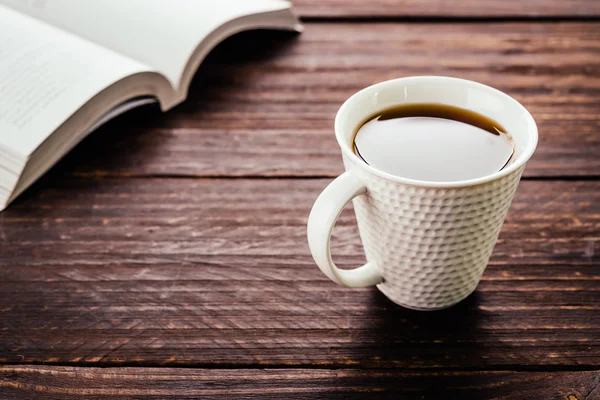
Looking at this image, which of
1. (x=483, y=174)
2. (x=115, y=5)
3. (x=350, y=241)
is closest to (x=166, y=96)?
(x=115, y=5)

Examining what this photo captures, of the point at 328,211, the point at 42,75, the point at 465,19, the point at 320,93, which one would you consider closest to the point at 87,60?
the point at 42,75

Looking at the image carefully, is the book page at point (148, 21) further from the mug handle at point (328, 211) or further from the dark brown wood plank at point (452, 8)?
the mug handle at point (328, 211)

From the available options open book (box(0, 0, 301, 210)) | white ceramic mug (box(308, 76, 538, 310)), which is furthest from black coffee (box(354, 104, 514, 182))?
open book (box(0, 0, 301, 210))

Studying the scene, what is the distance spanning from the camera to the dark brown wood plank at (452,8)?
91cm

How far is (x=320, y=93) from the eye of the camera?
0.75m

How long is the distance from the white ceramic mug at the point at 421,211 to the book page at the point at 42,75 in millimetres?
321

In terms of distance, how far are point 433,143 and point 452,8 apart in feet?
1.69

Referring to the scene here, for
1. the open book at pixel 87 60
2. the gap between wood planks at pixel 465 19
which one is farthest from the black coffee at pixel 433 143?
the gap between wood planks at pixel 465 19

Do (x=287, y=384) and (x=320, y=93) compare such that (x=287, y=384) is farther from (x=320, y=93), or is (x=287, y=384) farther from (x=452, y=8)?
(x=452, y=8)

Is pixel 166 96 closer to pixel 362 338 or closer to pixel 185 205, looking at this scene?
pixel 185 205

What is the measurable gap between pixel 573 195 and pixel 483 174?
0.19 metres

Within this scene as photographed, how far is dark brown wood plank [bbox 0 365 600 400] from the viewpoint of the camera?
43cm

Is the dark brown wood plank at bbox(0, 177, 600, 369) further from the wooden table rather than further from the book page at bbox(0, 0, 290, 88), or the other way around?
the book page at bbox(0, 0, 290, 88)

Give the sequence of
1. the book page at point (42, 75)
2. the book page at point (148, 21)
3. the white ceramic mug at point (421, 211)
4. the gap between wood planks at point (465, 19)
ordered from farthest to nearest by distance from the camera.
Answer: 1. the gap between wood planks at point (465, 19)
2. the book page at point (148, 21)
3. the book page at point (42, 75)
4. the white ceramic mug at point (421, 211)
